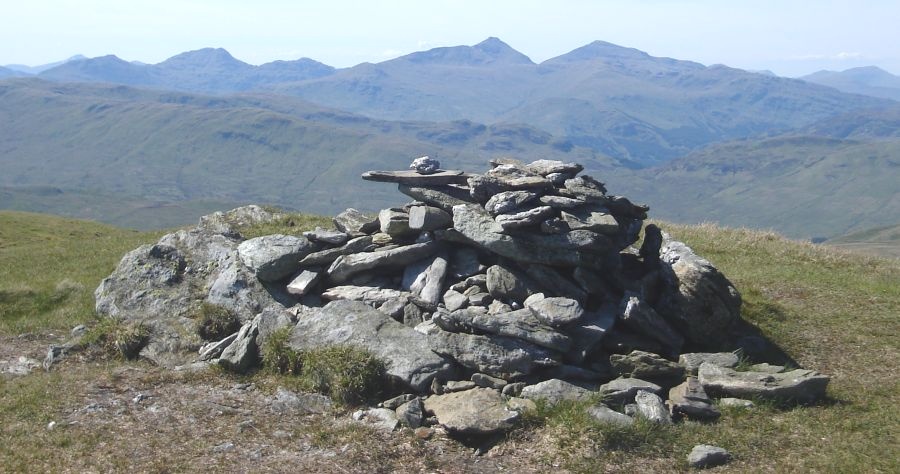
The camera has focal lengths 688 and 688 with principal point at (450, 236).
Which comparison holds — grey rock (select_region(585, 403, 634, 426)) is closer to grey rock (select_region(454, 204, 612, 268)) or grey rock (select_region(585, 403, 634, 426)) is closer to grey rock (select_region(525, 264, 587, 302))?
grey rock (select_region(525, 264, 587, 302))

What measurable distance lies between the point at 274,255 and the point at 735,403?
56.1 ft

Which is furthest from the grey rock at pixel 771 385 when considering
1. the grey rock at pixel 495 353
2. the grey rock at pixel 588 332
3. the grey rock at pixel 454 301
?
the grey rock at pixel 454 301

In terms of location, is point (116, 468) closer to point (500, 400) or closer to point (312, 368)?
point (312, 368)

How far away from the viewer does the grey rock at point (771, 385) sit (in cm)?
1994

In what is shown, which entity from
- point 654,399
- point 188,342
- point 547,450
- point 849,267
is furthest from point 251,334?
point 849,267

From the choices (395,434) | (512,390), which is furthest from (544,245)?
(395,434)

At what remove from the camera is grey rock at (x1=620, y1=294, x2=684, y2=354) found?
22750mm

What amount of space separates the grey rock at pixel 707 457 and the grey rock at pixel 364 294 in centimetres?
1127

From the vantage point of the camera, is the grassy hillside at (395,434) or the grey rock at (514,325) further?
the grey rock at (514,325)

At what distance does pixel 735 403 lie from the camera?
19656 mm

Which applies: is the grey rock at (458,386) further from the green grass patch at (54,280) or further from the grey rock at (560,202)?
the green grass patch at (54,280)

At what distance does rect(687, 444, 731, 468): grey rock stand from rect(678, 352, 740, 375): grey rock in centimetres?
456

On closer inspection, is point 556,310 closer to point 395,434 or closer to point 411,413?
point 411,413

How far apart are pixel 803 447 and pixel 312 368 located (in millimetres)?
13835
